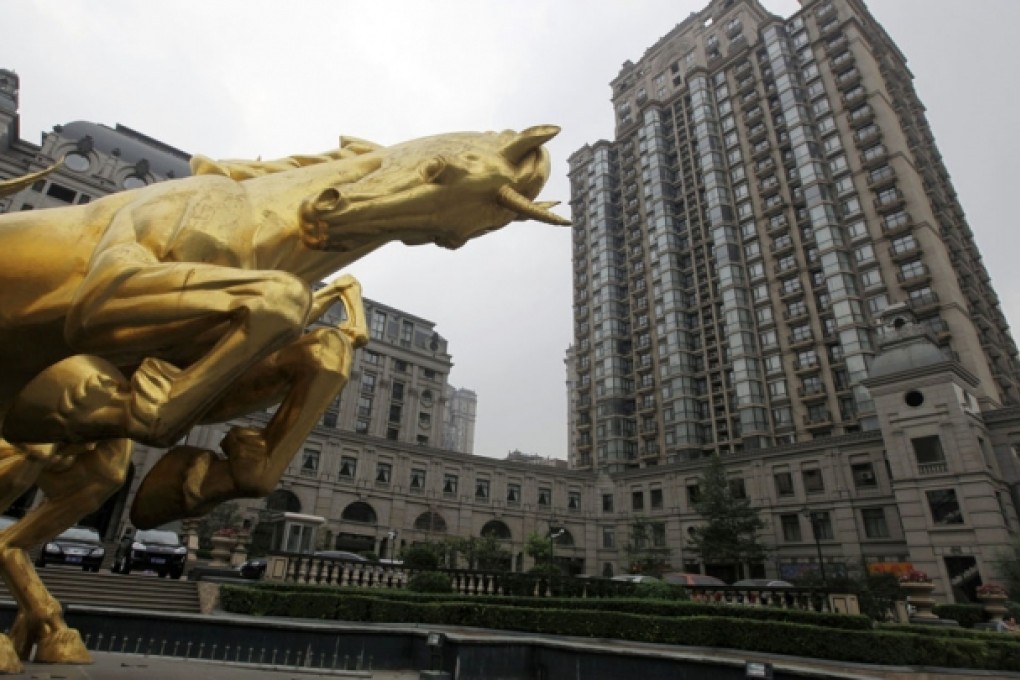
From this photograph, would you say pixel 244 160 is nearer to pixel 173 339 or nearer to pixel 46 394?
pixel 173 339

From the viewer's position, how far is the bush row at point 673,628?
10.0 metres

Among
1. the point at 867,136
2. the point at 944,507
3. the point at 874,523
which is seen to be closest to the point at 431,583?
the point at 944,507

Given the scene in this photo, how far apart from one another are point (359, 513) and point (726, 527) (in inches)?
971

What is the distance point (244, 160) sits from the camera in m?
3.26

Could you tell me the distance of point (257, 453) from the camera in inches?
100

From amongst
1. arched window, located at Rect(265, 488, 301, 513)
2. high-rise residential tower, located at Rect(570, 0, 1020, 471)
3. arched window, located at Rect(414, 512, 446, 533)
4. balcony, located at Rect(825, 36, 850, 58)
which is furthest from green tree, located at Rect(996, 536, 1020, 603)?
balcony, located at Rect(825, 36, 850, 58)

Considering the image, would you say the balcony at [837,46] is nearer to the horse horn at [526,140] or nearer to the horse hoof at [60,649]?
the horse horn at [526,140]

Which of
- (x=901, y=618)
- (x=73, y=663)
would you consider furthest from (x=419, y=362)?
(x=73, y=663)

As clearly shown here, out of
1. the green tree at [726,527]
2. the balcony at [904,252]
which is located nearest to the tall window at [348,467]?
the green tree at [726,527]

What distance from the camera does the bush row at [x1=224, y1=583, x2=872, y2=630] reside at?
10.6 metres

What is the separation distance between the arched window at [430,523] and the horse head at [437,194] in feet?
133

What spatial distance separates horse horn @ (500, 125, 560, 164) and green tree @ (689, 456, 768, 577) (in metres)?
39.1

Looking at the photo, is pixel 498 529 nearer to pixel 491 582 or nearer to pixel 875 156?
pixel 491 582

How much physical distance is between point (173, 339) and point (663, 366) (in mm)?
51523
